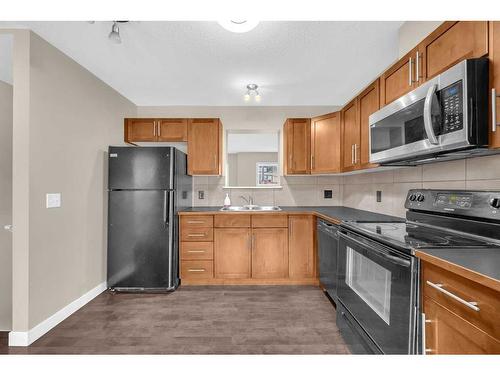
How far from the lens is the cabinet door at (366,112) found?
2.15 meters

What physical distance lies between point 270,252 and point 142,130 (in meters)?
2.30

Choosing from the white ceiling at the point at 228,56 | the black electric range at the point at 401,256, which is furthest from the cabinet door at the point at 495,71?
the white ceiling at the point at 228,56

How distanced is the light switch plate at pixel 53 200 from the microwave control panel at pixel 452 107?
2.73 m

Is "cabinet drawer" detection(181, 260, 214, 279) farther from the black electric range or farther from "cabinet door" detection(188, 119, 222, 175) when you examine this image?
the black electric range

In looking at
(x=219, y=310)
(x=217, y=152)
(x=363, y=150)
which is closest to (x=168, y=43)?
(x=217, y=152)

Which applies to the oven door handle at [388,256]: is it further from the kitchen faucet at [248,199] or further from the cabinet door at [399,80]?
the kitchen faucet at [248,199]

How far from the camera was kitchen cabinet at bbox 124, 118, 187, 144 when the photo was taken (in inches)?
135

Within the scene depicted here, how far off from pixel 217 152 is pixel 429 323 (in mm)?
2768

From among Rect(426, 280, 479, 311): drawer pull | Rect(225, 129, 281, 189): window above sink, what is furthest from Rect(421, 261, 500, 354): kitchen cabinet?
Rect(225, 129, 281, 189): window above sink

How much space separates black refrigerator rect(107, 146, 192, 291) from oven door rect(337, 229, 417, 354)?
1.91 meters
